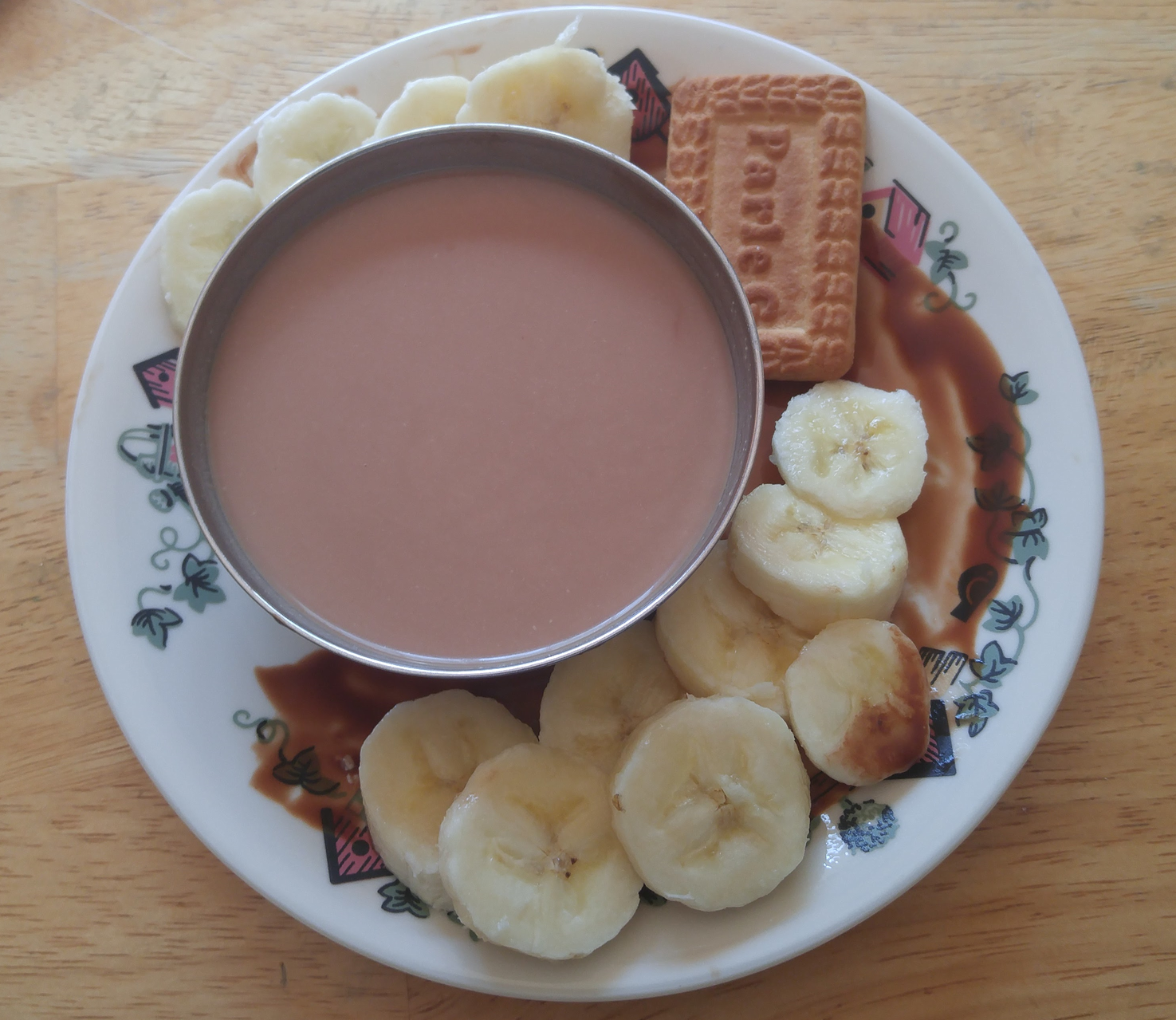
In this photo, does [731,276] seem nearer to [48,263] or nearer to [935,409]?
[935,409]

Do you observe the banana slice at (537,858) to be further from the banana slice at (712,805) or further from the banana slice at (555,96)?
the banana slice at (555,96)

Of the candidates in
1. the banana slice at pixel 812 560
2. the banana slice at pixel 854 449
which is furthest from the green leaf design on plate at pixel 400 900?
the banana slice at pixel 854 449

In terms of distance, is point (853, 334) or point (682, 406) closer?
point (682, 406)

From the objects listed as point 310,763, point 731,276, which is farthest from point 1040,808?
point 310,763

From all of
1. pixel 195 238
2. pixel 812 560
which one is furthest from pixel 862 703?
pixel 195 238

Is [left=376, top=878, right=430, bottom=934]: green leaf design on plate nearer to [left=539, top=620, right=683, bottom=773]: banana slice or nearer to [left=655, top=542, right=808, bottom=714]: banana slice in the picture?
[left=539, top=620, right=683, bottom=773]: banana slice

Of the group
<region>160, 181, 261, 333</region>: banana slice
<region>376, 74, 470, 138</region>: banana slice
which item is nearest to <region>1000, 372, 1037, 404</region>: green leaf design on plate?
<region>376, 74, 470, 138</region>: banana slice
